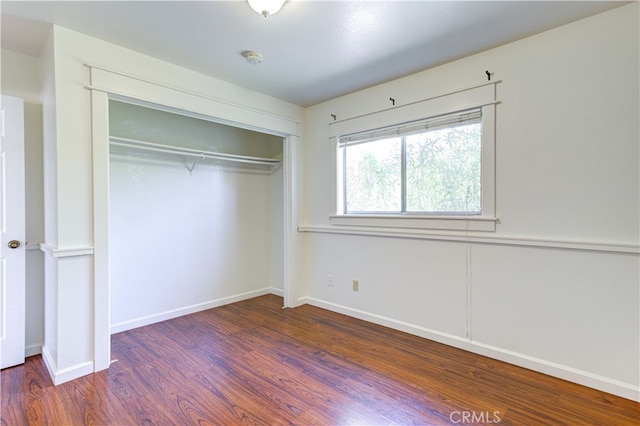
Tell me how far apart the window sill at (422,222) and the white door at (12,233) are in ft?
8.92

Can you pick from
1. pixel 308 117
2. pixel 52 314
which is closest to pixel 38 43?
pixel 52 314

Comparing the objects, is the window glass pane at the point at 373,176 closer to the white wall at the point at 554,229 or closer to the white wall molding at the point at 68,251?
the white wall at the point at 554,229

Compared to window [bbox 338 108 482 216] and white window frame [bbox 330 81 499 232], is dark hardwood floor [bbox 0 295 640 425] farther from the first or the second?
window [bbox 338 108 482 216]

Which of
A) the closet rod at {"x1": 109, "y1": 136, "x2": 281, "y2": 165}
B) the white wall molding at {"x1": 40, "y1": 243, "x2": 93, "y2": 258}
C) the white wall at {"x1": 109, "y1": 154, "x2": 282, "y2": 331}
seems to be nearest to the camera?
the white wall molding at {"x1": 40, "y1": 243, "x2": 93, "y2": 258}

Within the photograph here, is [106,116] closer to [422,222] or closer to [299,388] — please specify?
[299,388]

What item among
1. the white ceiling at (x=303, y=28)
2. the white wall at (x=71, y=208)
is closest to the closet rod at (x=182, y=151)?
the white wall at (x=71, y=208)

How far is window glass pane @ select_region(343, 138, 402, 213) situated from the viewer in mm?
3148

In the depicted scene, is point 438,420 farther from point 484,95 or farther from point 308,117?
point 308,117

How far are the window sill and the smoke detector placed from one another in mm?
1759

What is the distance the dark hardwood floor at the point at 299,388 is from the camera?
5.90 ft

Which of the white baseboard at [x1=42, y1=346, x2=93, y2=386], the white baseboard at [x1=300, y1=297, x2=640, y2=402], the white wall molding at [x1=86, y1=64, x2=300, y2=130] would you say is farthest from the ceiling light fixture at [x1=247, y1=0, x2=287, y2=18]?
the white baseboard at [x1=300, y1=297, x2=640, y2=402]

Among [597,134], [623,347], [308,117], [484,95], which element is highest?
[308,117]

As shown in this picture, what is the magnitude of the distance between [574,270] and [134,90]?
11.4 feet

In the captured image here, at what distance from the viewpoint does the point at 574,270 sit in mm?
2127
